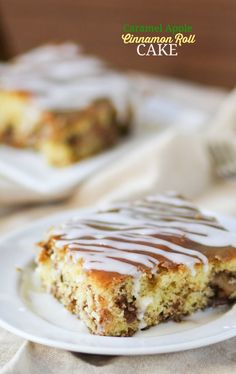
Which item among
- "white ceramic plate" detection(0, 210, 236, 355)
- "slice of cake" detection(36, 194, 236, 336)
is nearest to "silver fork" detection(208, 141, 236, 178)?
"white ceramic plate" detection(0, 210, 236, 355)

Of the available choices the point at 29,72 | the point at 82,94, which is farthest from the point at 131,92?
the point at 29,72

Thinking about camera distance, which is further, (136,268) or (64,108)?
(64,108)

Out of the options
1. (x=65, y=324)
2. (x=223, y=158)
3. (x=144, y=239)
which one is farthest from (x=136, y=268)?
(x=223, y=158)

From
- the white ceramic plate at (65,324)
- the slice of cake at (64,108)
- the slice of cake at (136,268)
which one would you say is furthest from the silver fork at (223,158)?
the slice of cake at (136,268)

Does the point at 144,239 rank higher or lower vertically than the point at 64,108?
Answer: lower

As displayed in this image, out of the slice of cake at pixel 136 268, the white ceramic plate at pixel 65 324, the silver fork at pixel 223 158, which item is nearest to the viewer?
the white ceramic plate at pixel 65 324

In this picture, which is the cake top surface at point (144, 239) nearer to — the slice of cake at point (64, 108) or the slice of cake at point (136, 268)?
the slice of cake at point (136, 268)

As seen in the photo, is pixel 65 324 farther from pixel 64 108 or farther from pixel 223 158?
pixel 64 108

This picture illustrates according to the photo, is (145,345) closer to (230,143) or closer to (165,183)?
(165,183)
